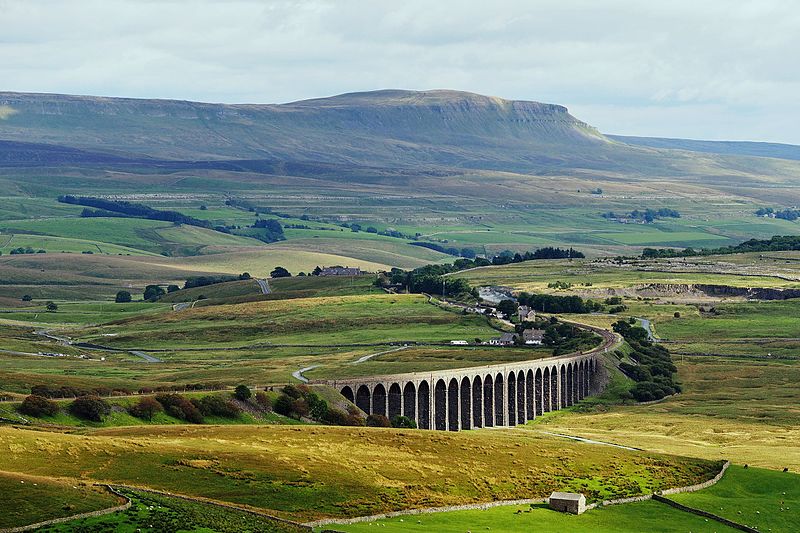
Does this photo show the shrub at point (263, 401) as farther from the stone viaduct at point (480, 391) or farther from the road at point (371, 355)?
the road at point (371, 355)

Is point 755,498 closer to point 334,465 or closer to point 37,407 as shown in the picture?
point 334,465

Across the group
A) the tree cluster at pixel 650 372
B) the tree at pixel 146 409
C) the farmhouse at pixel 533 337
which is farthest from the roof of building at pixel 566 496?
the farmhouse at pixel 533 337

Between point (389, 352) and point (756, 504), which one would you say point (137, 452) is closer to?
point (756, 504)

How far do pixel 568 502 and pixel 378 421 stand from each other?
Answer: 1314 inches

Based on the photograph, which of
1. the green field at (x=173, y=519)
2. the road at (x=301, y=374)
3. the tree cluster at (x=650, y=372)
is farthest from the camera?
the tree cluster at (x=650, y=372)

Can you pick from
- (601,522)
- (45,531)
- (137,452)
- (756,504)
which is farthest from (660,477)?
(45,531)

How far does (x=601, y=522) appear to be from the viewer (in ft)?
295

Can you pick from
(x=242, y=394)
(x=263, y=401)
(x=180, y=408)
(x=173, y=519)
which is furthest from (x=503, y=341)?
(x=173, y=519)

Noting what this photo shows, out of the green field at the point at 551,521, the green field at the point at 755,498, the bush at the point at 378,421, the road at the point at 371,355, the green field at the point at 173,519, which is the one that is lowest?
the road at the point at 371,355

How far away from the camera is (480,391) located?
151000 millimetres

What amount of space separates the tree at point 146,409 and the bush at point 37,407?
683 cm

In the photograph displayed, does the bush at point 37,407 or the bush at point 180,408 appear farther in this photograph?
the bush at point 180,408

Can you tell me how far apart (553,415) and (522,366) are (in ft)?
23.5

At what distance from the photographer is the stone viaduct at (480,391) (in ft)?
438
